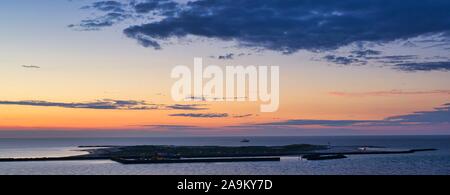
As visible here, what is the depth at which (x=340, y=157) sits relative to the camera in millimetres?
73062
